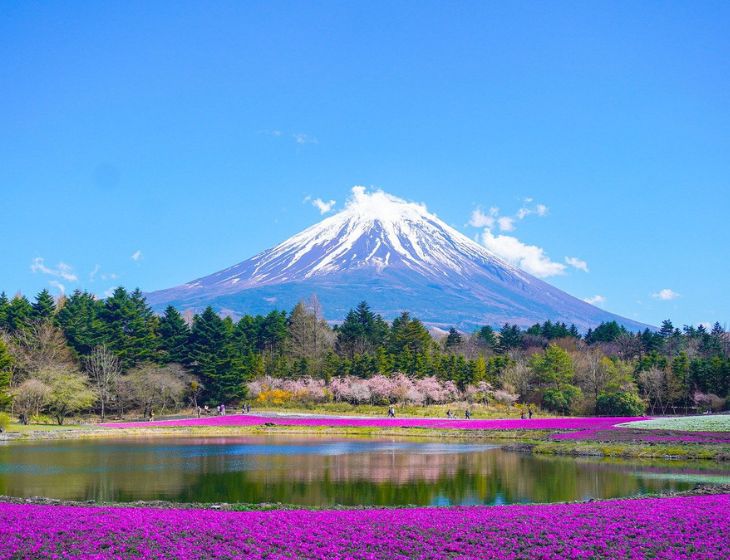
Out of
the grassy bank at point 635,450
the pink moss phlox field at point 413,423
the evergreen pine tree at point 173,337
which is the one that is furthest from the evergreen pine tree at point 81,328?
the grassy bank at point 635,450

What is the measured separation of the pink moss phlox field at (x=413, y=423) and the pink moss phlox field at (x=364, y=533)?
28.8 metres

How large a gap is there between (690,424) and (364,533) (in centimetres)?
3515

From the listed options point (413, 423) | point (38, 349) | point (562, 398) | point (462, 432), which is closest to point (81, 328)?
point (38, 349)

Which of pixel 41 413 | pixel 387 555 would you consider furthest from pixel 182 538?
pixel 41 413

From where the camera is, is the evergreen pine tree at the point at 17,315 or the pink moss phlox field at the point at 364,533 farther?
the evergreen pine tree at the point at 17,315

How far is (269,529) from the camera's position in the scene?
14266 millimetres

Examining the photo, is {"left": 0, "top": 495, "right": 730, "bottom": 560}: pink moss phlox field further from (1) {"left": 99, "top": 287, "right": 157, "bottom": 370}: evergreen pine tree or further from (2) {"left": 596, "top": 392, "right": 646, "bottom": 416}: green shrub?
(1) {"left": 99, "top": 287, "right": 157, "bottom": 370}: evergreen pine tree

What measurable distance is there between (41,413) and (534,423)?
40.5 m

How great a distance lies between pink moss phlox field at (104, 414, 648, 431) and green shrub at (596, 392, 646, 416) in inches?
348

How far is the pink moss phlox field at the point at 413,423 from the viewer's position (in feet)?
150

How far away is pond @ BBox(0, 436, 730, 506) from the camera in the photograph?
21.2 meters

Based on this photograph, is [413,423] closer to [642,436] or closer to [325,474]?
[642,436]

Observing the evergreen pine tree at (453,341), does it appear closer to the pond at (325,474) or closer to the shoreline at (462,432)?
the shoreline at (462,432)

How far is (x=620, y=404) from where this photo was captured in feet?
196
